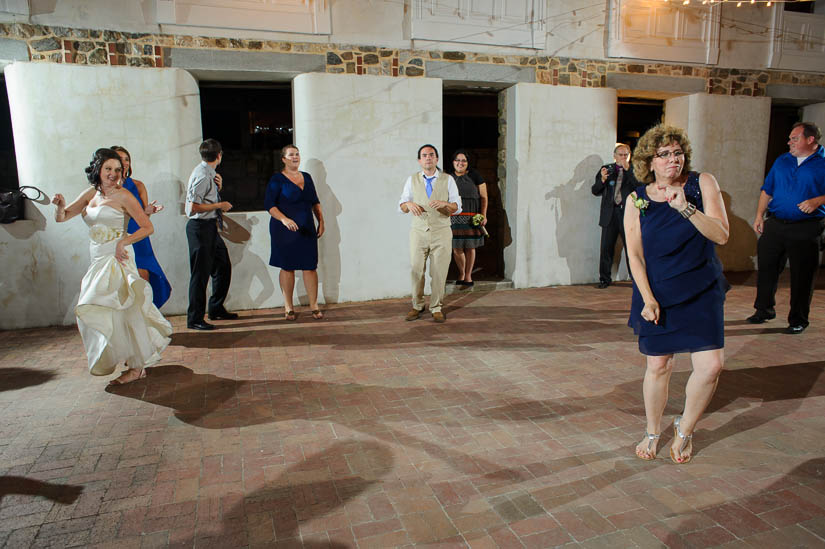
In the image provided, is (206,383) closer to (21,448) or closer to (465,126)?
(21,448)

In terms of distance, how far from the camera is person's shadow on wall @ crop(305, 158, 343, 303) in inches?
284

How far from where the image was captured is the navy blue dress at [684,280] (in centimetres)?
299

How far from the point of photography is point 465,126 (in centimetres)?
1336

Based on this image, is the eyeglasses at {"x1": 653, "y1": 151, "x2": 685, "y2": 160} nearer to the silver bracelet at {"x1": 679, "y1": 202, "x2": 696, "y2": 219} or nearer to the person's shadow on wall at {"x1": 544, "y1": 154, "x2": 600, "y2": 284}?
the silver bracelet at {"x1": 679, "y1": 202, "x2": 696, "y2": 219}

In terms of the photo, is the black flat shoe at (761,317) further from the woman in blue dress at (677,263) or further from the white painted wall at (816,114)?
the white painted wall at (816,114)

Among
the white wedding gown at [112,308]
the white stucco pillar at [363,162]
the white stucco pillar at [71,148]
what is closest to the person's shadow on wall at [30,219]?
the white stucco pillar at [71,148]

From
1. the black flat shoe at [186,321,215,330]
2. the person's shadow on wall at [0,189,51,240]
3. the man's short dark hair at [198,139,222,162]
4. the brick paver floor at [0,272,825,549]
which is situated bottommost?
the brick paver floor at [0,272,825,549]

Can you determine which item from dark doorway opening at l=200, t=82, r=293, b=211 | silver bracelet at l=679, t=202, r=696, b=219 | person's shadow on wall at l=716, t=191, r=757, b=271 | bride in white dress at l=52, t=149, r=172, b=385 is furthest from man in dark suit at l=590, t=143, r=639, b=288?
dark doorway opening at l=200, t=82, r=293, b=211

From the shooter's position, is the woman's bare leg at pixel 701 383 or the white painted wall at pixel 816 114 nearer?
the woman's bare leg at pixel 701 383

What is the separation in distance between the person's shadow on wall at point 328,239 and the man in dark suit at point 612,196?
390cm

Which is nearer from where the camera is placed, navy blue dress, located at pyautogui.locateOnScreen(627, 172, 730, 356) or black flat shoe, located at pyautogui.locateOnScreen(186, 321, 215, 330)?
navy blue dress, located at pyautogui.locateOnScreen(627, 172, 730, 356)

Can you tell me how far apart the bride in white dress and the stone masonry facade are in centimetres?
256

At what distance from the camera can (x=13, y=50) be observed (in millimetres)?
6043

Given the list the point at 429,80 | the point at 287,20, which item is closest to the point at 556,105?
the point at 429,80
